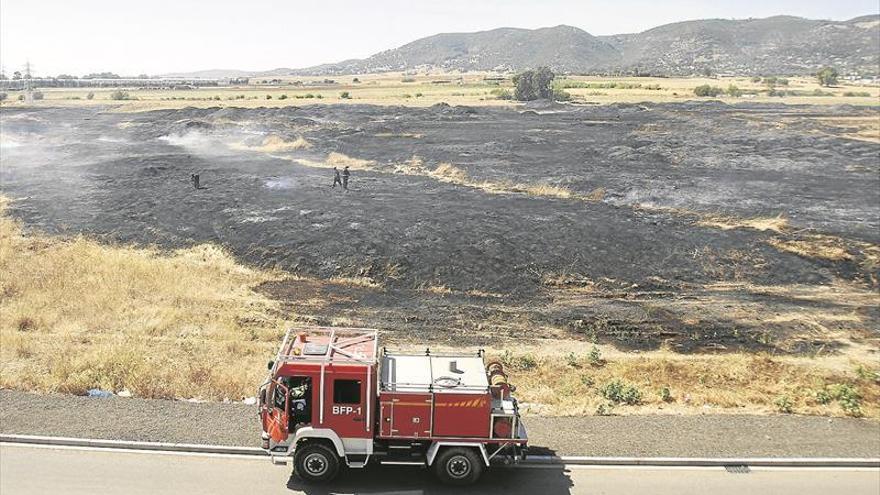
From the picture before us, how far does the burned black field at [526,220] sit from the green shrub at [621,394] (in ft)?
17.6

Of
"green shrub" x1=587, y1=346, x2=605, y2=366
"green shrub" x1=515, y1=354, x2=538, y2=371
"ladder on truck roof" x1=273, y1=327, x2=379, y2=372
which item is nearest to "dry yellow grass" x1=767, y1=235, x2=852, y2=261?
"green shrub" x1=587, y1=346, x2=605, y2=366

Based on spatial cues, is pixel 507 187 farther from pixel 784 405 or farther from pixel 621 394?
pixel 784 405

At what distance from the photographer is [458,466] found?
12367 mm

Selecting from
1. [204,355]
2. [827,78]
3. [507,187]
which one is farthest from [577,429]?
[827,78]

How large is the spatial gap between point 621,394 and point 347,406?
848cm

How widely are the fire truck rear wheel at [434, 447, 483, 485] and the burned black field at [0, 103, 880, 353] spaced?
1075 cm

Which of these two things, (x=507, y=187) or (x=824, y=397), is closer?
(x=824, y=397)

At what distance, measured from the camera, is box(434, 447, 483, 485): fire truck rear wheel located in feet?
40.3

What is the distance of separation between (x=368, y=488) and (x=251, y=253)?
71.1 ft

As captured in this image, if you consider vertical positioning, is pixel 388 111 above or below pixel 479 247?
above

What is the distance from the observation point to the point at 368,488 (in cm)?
1235

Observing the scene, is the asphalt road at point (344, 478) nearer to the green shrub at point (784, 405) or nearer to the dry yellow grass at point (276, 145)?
the green shrub at point (784, 405)

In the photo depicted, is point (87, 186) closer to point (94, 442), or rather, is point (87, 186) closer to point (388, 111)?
point (94, 442)

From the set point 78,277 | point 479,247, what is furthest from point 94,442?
point 479,247
